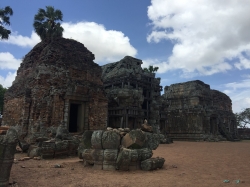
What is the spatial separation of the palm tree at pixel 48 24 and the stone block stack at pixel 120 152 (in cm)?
2052

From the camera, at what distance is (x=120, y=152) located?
7000 mm

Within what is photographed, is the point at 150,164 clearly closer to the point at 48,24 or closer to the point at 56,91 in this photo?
the point at 56,91

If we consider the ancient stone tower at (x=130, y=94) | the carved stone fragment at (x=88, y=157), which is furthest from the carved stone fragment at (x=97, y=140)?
the ancient stone tower at (x=130, y=94)

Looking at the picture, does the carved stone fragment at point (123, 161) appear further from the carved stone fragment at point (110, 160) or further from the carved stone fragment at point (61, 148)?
the carved stone fragment at point (61, 148)

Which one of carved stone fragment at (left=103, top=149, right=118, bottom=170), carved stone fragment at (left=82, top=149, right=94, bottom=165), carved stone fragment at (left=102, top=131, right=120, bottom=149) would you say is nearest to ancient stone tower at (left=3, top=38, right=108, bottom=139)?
carved stone fragment at (left=82, top=149, right=94, bottom=165)

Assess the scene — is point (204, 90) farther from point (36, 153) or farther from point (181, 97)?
point (36, 153)

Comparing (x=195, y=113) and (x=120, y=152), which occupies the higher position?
(x=195, y=113)

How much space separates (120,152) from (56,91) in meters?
7.61

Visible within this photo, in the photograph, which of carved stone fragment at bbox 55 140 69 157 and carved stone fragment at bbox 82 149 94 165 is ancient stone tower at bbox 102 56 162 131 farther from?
carved stone fragment at bbox 82 149 94 165

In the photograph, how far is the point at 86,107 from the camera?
47.2 feet

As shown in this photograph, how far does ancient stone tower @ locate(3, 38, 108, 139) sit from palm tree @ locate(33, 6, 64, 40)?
30.7ft

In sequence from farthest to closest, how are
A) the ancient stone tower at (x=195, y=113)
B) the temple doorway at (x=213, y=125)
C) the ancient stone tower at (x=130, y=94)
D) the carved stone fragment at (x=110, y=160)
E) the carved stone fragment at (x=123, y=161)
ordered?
1. the temple doorway at (x=213, y=125)
2. the ancient stone tower at (x=195, y=113)
3. the ancient stone tower at (x=130, y=94)
4. the carved stone fragment at (x=110, y=160)
5. the carved stone fragment at (x=123, y=161)

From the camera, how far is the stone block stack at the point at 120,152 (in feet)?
22.4

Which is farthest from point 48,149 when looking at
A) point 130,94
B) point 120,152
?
point 130,94
